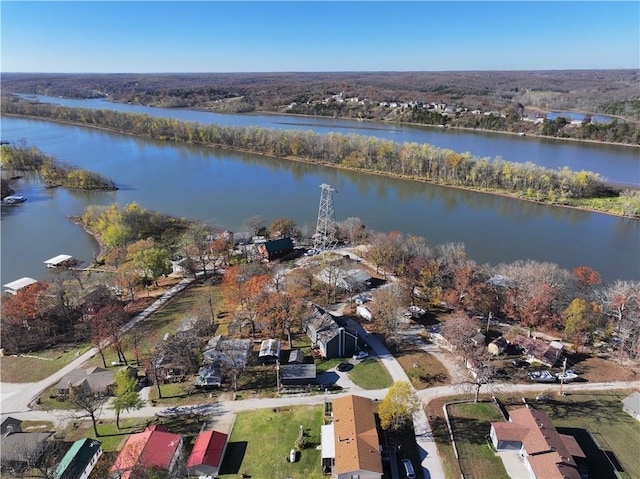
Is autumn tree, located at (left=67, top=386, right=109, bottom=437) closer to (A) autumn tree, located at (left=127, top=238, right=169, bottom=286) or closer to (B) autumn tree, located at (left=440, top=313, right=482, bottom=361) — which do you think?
(A) autumn tree, located at (left=127, top=238, right=169, bottom=286)

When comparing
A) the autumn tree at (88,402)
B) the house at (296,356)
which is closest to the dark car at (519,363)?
the house at (296,356)

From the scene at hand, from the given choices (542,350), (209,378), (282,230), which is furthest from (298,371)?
(282,230)

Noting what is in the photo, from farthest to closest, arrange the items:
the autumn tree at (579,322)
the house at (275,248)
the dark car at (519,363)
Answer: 1. the house at (275,248)
2. the autumn tree at (579,322)
3. the dark car at (519,363)

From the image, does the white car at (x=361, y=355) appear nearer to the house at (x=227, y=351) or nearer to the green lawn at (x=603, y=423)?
the house at (x=227, y=351)

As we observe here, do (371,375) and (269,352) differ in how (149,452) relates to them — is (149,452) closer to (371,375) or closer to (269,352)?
(269,352)

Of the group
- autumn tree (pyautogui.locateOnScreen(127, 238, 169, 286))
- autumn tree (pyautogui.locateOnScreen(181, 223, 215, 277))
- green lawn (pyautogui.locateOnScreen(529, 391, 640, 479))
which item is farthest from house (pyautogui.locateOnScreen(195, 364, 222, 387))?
green lawn (pyautogui.locateOnScreen(529, 391, 640, 479))

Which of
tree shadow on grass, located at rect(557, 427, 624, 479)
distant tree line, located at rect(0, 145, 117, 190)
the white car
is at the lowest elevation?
tree shadow on grass, located at rect(557, 427, 624, 479)

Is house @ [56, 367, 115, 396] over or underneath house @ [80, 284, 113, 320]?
underneath
